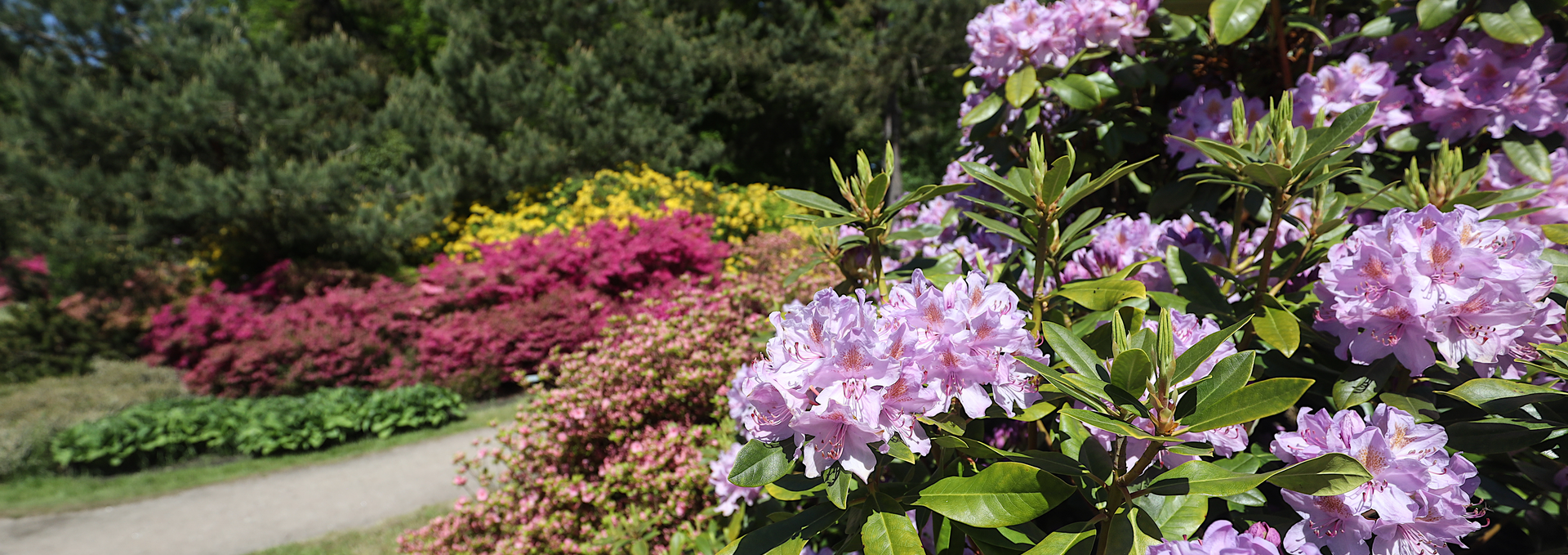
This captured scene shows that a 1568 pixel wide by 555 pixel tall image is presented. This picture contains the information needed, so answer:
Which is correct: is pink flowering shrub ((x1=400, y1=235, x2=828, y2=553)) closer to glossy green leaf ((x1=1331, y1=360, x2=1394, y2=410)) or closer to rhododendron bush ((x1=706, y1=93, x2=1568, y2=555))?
rhododendron bush ((x1=706, y1=93, x2=1568, y2=555))

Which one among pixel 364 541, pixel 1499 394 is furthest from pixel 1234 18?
pixel 364 541

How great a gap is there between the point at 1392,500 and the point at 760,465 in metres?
0.77

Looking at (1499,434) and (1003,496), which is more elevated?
(1003,496)

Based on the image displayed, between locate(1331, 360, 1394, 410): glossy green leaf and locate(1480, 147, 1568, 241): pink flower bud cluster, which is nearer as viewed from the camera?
locate(1331, 360, 1394, 410): glossy green leaf

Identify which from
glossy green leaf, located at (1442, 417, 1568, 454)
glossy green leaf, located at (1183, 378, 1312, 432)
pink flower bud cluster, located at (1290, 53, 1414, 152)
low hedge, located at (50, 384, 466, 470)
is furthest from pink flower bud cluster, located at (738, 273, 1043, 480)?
low hedge, located at (50, 384, 466, 470)

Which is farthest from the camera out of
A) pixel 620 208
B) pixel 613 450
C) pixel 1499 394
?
pixel 620 208

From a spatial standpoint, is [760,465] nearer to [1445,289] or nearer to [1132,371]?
[1132,371]

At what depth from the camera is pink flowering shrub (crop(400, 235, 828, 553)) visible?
2.39 meters

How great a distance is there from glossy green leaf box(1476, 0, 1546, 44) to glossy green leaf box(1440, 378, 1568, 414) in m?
0.85

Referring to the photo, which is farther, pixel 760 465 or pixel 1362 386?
pixel 1362 386

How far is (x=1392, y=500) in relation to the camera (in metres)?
0.79

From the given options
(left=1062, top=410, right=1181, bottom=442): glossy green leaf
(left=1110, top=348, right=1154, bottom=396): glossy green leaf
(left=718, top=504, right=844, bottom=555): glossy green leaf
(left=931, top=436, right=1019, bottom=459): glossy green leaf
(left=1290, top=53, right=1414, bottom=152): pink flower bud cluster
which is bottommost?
(left=718, top=504, right=844, bottom=555): glossy green leaf

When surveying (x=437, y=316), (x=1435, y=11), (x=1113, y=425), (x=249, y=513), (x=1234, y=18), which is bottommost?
(x=249, y=513)

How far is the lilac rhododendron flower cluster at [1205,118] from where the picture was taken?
1.49 meters
